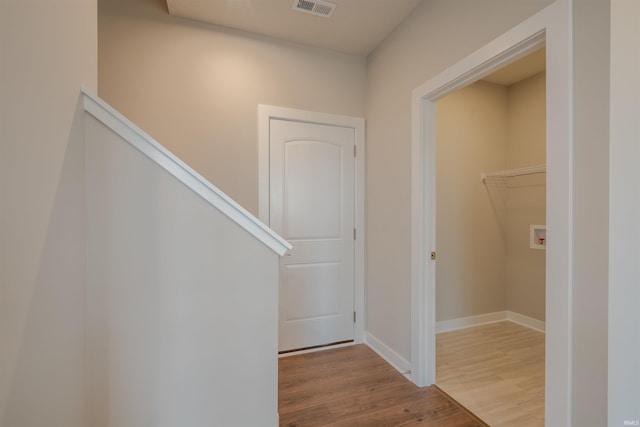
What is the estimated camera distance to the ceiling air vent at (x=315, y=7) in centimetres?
195

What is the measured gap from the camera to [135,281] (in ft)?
3.96

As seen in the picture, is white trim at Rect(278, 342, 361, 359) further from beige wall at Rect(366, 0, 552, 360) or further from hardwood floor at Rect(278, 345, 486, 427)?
beige wall at Rect(366, 0, 552, 360)

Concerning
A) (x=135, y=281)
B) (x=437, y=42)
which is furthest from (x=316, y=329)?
(x=437, y=42)

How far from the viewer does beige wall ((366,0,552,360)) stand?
63.4 inches

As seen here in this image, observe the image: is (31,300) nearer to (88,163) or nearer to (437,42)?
(88,163)

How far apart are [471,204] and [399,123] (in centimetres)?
147

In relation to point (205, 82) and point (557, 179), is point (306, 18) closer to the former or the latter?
point (205, 82)

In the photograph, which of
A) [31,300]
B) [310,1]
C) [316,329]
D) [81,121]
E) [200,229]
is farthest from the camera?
[316,329]

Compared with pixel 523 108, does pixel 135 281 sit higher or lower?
lower

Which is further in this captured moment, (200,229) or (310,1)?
(310,1)

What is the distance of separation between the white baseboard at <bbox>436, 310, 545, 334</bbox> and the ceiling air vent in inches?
120

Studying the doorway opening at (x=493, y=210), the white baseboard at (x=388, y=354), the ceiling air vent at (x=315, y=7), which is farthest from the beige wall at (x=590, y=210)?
the doorway opening at (x=493, y=210)

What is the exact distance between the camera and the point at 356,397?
1.81 m

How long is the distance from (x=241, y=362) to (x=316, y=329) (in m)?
1.32
